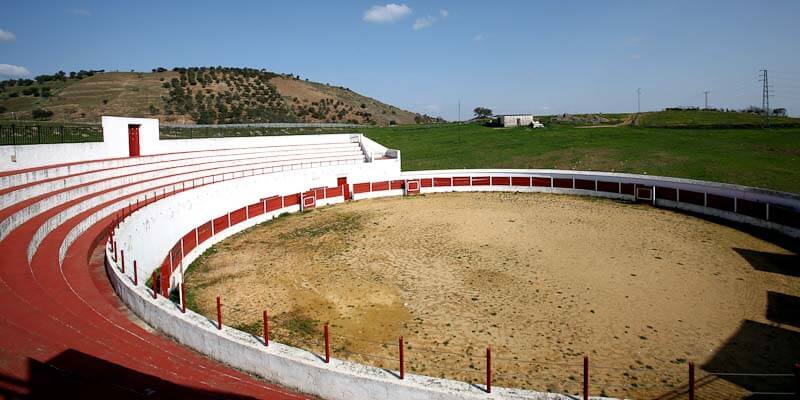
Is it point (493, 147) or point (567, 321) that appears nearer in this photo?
point (567, 321)

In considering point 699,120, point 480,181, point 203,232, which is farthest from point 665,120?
point 203,232

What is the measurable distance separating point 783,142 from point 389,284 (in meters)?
35.6

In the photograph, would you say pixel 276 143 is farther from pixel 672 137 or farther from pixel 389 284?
pixel 672 137

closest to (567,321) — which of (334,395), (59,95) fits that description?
(334,395)

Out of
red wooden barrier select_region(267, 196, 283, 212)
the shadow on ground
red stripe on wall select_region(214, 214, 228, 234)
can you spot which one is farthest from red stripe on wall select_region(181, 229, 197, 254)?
the shadow on ground

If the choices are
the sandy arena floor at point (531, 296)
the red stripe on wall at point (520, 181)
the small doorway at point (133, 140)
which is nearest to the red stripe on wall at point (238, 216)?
the sandy arena floor at point (531, 296)

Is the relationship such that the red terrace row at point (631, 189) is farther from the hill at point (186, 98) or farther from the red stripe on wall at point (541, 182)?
the hill at point (186, 98)

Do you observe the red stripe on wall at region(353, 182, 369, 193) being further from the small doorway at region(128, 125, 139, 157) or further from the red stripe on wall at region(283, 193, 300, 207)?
the small doorway at region(128, 125, 139, 157)

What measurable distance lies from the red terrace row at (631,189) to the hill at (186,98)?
37.4m

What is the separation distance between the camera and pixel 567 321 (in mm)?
11133

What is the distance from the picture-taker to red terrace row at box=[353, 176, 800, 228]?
20891mm

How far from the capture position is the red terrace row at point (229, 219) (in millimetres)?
14815

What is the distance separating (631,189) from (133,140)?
26.8m

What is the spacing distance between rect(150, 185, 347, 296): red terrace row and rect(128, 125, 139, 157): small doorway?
322 inches
